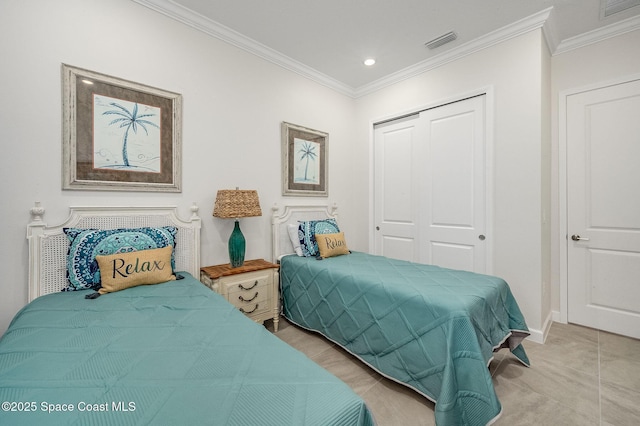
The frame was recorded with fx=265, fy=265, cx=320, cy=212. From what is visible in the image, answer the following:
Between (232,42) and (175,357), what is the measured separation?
8.91 feet

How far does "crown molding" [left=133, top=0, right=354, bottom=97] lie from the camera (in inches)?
84.9

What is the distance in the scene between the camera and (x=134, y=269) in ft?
5.66

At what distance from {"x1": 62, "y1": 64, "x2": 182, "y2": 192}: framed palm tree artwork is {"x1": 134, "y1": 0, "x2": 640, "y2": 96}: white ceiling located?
75cm

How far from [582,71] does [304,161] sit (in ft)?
9.62

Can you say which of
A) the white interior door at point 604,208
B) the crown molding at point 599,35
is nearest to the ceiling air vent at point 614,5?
the crown molding at point 599,35

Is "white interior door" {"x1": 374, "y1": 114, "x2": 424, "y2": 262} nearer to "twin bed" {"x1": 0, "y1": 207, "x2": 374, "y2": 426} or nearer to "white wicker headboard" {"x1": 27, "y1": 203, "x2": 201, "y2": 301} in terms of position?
"white wicker headboard" {"x1": 27, "y1": 203, "x2": 201, "y2": 301}

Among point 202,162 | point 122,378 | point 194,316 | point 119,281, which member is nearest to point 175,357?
point 122,378

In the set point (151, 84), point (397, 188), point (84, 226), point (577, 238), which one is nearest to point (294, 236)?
point (397, 188)

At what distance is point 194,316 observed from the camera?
133 centimetres

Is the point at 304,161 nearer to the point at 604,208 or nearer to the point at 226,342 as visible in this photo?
the point at 226,342

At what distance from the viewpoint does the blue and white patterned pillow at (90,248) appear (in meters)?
1.67

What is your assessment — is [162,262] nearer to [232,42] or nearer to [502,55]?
[232,42]

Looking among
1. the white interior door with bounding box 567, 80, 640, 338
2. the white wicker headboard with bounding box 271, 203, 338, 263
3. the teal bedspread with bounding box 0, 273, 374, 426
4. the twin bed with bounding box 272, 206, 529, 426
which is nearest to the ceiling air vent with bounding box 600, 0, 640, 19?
the white interior door with bounding box 567, 80, 640, 338

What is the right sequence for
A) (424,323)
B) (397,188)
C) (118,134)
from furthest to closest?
1. (397,188)
2. (118,134)
3. (424,323)
